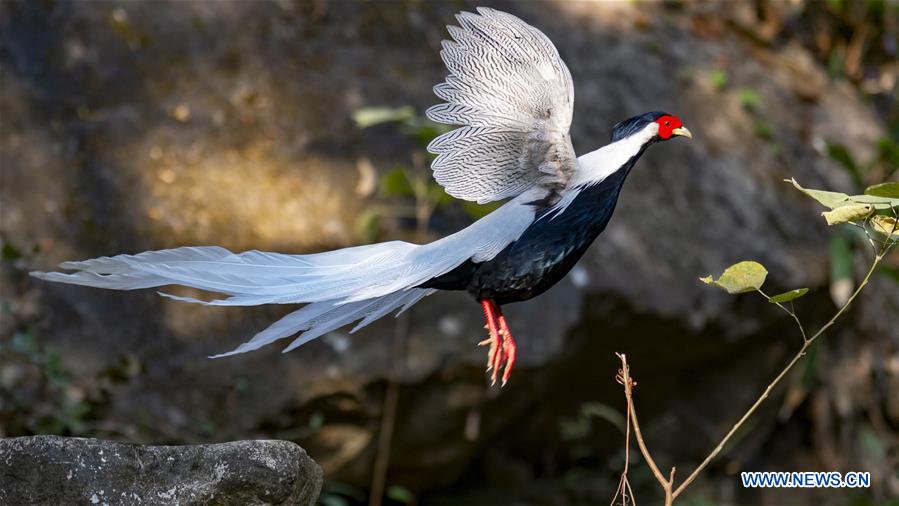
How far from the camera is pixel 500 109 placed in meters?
2.10

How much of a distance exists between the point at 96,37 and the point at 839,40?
4504mm

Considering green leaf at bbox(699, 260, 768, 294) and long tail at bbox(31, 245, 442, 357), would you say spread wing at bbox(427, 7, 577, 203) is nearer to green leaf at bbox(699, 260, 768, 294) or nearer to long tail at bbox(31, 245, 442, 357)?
long tail at bbox(31, 245, 442, 357)

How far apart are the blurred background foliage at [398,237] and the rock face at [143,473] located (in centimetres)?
164

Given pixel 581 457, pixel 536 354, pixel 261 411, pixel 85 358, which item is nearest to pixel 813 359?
pixel 581 457

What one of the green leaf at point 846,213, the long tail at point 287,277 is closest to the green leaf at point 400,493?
the long tail at point 287,277

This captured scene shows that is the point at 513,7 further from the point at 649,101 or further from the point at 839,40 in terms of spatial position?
the point at 839,40

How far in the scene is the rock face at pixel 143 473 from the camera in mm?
1922

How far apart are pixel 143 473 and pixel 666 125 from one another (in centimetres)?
130

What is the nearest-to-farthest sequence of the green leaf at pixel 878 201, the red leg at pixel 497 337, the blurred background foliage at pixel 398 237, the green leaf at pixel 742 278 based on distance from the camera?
the green leaf at pixel 878 201
the green leaf at pixel 742 278
the red leg at pixel 497 337
the blurred background foliage at pixel 398 237

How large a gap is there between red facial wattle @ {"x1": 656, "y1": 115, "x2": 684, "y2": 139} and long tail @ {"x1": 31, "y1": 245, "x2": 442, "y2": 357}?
1.88 ft

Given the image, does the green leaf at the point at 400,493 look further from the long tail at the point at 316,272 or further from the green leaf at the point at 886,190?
the green leaf at the point at 886,190

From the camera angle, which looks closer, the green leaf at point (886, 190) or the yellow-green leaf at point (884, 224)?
the green leaf at point (886, 190)

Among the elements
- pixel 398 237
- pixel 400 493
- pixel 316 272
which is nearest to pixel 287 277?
pixel 316 272

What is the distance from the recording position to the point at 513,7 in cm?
522
